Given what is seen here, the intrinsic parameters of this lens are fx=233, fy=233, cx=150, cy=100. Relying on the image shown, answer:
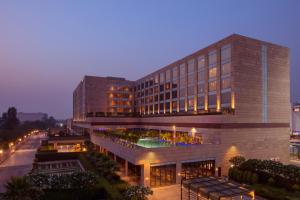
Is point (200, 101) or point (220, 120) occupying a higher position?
point (200, 101)

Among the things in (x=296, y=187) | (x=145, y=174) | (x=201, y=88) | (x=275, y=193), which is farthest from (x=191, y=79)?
(x=275, y=193)

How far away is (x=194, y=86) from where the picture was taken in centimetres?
5047

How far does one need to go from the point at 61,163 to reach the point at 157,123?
24.6m

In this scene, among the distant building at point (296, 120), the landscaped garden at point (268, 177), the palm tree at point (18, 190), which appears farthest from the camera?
the distant building at point (296, 120)

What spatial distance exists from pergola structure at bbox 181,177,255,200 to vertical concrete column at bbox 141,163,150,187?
7.66 metres

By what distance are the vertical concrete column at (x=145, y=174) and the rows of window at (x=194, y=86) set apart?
1784cm

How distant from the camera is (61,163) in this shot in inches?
2021

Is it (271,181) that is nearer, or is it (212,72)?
(271,181)

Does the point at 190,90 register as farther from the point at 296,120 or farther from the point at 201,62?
the point at 296,120

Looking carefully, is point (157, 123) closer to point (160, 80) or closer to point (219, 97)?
point (160, 80)

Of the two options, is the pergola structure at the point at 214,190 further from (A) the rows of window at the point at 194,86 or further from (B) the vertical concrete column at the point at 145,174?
(A) the rows of window at the point at 194,86

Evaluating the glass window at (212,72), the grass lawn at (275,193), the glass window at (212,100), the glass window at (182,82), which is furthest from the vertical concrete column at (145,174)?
the glass window at (182,82)

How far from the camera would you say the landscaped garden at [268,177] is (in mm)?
25484

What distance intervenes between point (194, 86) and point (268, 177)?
24966 millimetres
